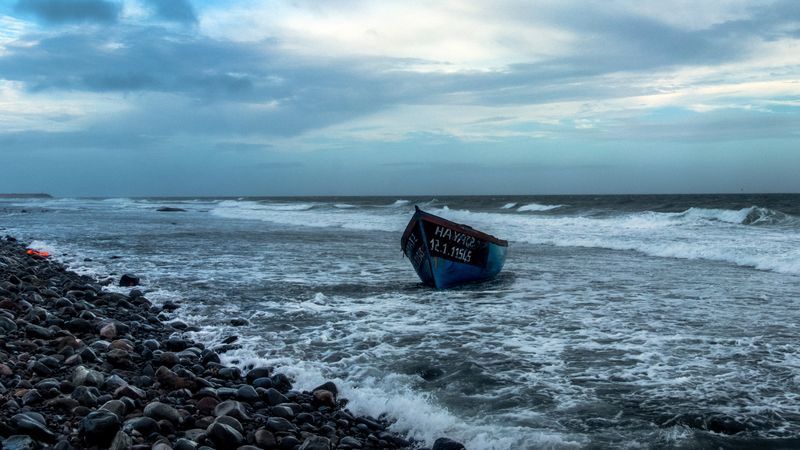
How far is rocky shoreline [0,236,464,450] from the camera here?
13.0 feet

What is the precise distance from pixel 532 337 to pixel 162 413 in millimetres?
4686

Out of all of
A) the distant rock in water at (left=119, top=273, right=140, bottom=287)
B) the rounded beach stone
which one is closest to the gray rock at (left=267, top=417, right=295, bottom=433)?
the rounded beach stone

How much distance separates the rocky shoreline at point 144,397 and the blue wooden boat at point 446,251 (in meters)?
5.53

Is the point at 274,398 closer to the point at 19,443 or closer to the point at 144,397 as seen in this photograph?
the point at 144,397

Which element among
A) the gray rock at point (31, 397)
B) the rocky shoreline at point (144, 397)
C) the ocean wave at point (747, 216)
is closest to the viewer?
the rocky shoreline at point (144, 397)

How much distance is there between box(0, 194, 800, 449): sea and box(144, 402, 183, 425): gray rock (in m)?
1.50

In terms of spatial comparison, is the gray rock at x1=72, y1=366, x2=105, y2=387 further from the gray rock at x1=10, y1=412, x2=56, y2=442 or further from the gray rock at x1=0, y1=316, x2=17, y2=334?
the gray rock at x1=0, y1=316, x2=17, y2=334

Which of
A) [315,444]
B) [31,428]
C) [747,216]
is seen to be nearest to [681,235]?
[747,216]

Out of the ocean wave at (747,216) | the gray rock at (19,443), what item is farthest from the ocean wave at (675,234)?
the gray rock at (19,443)

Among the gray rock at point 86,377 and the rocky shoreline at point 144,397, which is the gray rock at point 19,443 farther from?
the gray rock at point 86,377

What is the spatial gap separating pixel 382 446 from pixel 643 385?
9.15 feet

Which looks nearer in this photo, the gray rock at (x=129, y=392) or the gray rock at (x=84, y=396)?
the gray rock at (x=84, y=396)

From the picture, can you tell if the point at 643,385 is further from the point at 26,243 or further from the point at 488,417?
the point at 26,243

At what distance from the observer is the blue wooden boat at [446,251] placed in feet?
39.6
